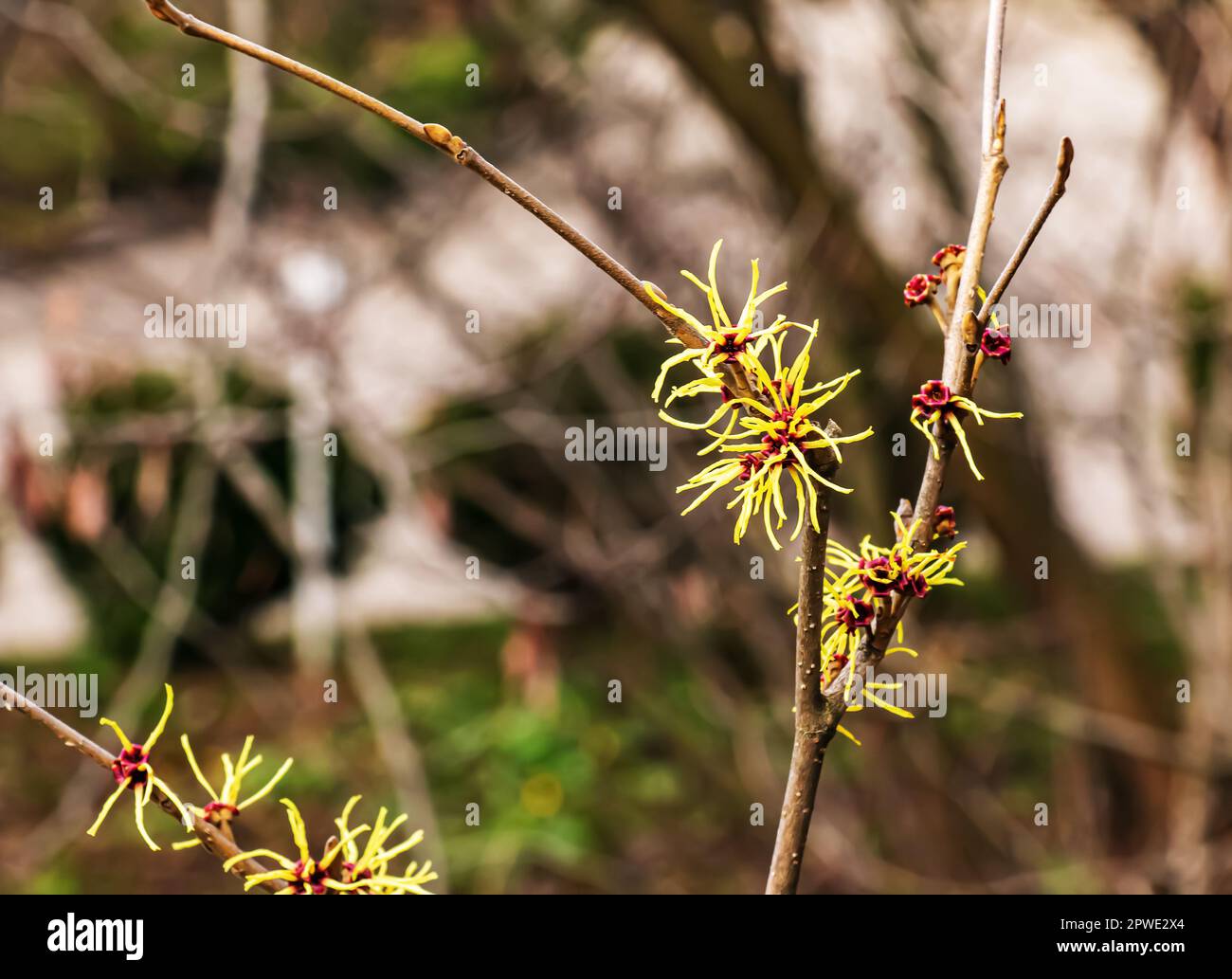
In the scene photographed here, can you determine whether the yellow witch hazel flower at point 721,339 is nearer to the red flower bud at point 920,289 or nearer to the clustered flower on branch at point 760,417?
the clustered flower on branch at point 760,417

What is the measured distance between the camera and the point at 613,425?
13.4 ft

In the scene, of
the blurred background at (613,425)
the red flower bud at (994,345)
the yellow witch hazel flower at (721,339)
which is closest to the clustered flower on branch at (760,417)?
the yellow witch hazel flower at (721,339)

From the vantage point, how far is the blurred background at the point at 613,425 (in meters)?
2.92

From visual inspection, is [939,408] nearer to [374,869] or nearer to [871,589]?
[871,589]

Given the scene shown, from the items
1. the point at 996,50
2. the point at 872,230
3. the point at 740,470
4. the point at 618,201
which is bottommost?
the point at 740,470

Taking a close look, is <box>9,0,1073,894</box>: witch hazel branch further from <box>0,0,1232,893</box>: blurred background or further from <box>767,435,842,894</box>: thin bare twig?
<box>0,0,1232,893</box>: blurred background

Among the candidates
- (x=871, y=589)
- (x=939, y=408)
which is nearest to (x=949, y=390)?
A: (x=939, y=408)

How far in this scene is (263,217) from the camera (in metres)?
4.61

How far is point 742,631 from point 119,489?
3329 mm

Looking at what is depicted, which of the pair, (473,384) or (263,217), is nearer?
(473,384)

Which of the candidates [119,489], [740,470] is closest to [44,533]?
[119,489]

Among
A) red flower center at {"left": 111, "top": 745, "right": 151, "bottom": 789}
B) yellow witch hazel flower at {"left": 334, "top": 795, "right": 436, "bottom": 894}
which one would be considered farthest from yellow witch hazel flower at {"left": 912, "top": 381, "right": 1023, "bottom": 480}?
red flower center at {"left": 111, "top": 745, "right": 151, "bottom": 789}
